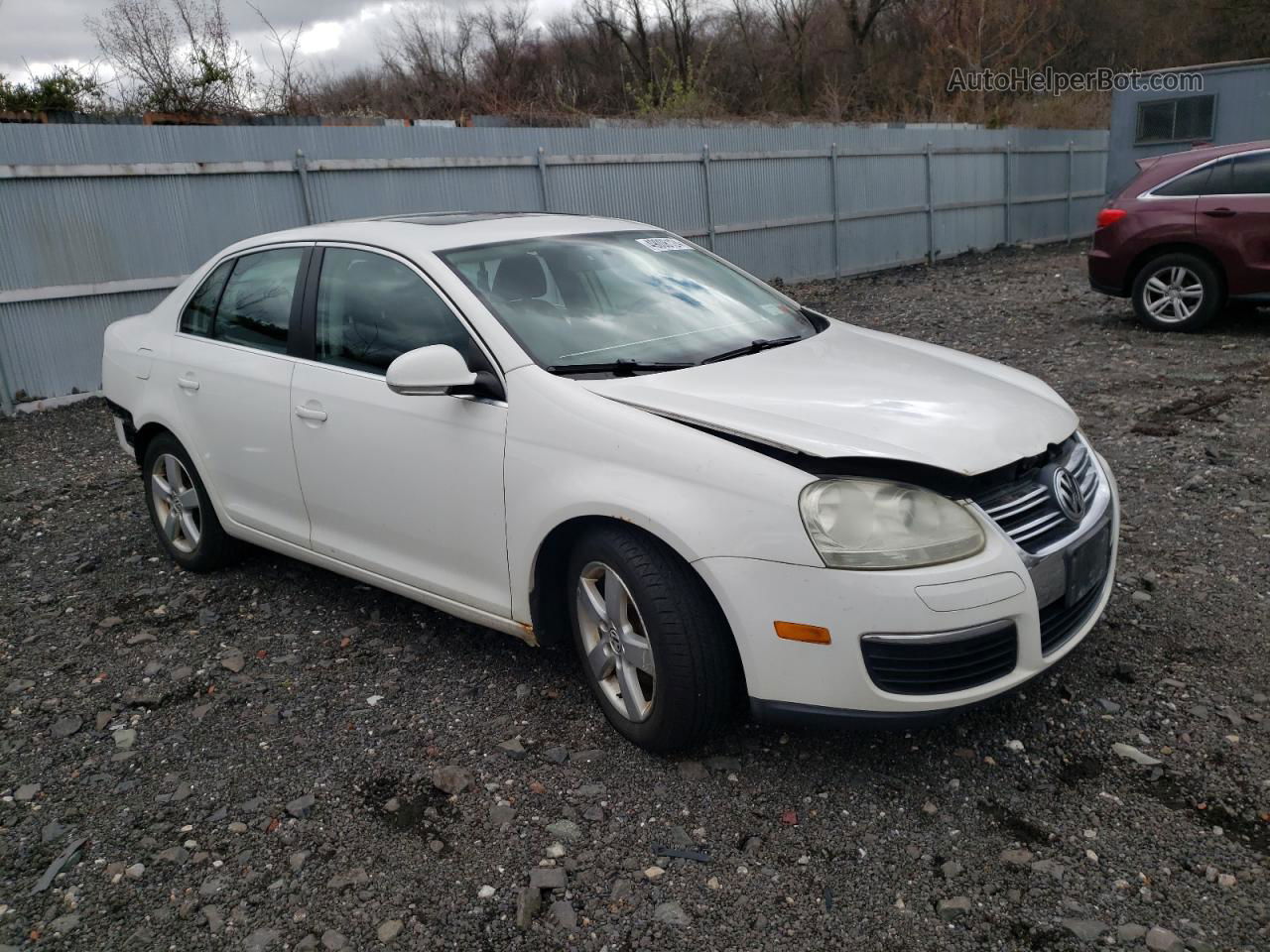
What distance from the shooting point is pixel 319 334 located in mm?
3896

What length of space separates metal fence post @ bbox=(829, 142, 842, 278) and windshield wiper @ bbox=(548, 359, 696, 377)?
1319cm

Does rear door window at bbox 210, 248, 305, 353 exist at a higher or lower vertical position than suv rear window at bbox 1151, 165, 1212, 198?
higher

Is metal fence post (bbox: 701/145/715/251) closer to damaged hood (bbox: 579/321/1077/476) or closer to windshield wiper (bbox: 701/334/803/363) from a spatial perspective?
windshield wiper (bbox: 701/334/803/363)

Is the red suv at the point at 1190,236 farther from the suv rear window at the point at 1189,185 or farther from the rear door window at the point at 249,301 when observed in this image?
the rear door window at the point at 249,301

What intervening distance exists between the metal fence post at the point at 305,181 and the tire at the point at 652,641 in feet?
26.3

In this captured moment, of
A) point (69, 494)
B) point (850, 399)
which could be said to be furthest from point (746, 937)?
point (69, 494)

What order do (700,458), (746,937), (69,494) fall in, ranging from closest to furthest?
(746,937), (700,458), (69,494)

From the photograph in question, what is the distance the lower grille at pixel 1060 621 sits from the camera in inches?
109

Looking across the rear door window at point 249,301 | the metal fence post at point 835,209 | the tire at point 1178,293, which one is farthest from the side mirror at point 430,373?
the metal fence post at point 835,209

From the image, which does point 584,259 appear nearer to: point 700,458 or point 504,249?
point 504,249

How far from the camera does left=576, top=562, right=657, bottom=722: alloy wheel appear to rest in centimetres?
297

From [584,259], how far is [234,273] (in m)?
1.73

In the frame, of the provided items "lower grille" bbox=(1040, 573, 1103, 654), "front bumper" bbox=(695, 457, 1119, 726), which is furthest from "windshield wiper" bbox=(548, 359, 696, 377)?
"lower grille" bbox=(1040, 573, 1103, 654)

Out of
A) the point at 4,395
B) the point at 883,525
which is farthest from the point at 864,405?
the point at 4,395
